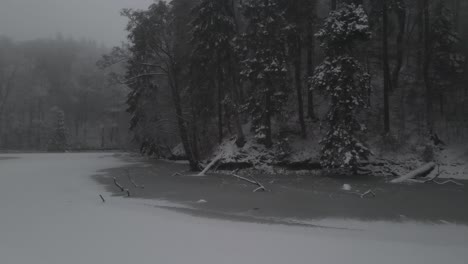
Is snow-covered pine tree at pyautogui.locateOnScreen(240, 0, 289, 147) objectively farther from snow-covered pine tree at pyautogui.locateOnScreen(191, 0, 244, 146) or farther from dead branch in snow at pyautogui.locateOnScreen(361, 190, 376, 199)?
dead branch in snow at pyautogui.locateOnScreen(361, 190, 376, 199)

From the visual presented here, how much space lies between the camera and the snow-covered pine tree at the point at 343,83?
1598 centimetres

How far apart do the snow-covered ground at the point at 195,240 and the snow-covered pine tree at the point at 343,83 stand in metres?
8.19

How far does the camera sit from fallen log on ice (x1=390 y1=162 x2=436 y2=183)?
14.9 meters

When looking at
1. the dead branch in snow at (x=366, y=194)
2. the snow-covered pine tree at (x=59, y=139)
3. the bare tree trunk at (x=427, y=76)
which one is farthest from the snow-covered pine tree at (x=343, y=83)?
the snow-covered pine tree at (x=59, y=139)

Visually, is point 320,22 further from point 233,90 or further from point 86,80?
point 86,80

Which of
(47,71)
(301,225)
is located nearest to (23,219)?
(301,225)

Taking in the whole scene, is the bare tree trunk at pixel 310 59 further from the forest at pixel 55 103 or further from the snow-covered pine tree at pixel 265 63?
the forest at pixel 55 103

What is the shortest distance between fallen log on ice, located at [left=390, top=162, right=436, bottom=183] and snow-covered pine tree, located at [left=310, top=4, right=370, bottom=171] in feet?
6.62

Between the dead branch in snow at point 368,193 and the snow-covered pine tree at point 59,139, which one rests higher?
the snow-covered pine tree at point 59,139

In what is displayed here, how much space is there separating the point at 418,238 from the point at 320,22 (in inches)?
646

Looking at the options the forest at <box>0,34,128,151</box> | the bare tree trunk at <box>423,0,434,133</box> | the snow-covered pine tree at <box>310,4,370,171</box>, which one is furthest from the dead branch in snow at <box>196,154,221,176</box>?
the forest at <box>0,34,128,151</box>

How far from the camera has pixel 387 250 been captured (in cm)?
602

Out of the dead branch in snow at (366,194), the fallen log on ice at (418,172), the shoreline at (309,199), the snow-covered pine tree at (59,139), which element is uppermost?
the snow-covered pine tree at (59,139)

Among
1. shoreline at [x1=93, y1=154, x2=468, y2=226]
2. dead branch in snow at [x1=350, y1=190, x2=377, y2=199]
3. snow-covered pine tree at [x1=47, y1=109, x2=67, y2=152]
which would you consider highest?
snow-covered pine tree at [x1=47, y1=109, x2=67, y2=152]
